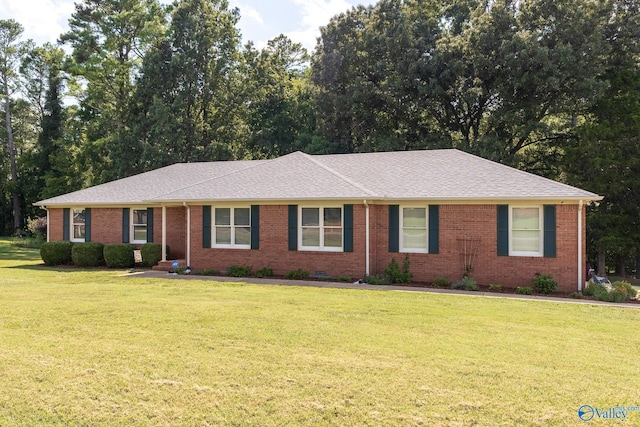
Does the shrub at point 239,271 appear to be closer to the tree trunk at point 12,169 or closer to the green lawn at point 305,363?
the green lawn at point 305,363

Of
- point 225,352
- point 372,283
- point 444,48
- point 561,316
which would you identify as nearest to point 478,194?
point 372,283

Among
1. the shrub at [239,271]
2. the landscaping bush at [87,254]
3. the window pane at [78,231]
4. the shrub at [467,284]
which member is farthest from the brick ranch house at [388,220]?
the window pane at [78,231]

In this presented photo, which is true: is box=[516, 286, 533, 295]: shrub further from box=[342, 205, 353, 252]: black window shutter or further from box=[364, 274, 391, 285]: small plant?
box=[342, 205, 353, 252]: black window shutter

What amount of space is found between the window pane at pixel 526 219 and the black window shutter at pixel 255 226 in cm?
815

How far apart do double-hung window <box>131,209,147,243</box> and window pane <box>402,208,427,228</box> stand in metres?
11.1

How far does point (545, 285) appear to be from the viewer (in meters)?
13.2

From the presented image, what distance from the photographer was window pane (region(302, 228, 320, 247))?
51.4 feet

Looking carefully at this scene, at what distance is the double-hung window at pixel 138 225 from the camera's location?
1998 cm

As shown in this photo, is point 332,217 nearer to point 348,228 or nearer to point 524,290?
point 348,228

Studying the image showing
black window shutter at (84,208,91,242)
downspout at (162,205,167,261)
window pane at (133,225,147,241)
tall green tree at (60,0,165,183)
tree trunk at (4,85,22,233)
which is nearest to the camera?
downspout at (162,205,167,261)

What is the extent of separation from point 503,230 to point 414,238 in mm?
2658

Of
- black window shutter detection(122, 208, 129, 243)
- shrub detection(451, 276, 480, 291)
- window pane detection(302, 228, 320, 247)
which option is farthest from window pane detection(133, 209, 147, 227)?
shrub detection(451, 276, 480, 291)

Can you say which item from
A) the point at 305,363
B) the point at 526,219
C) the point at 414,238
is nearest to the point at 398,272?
the point at 414,238

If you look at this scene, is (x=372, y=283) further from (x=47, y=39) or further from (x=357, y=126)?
(x=47, y=39)
